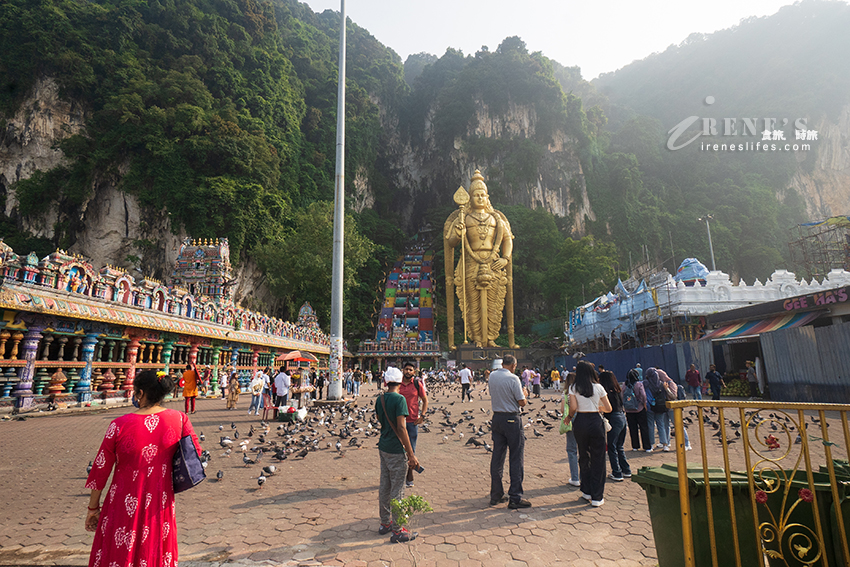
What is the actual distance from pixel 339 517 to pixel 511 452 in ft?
5.62

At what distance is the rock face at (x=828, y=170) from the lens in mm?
53219

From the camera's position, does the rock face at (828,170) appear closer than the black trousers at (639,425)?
No

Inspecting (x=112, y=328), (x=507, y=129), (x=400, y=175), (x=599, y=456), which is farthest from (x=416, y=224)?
(x=599, y=456)

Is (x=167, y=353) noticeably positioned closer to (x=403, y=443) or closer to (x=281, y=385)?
(x=281, y=385)

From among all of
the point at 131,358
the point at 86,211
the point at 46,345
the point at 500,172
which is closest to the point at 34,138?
the point at 86,211

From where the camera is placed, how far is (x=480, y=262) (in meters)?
27.8

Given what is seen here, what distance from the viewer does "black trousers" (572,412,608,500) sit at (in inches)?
162

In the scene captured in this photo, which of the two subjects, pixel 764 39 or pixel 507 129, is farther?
pixel 764 39

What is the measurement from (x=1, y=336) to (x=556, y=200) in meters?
47.0

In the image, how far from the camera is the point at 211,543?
3350mm

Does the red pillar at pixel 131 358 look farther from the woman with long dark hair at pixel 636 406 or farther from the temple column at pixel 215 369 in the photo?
the woman with long dark hair at pixel 636 406

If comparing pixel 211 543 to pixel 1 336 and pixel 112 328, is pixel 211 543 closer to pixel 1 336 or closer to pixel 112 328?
pixel 1 336

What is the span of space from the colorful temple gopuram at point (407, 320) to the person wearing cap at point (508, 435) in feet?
72.9

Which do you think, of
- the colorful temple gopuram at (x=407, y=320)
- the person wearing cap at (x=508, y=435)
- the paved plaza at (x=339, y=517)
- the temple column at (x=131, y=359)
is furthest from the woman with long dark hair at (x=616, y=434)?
the colorful temple gopuram at (x=407, y=320)
